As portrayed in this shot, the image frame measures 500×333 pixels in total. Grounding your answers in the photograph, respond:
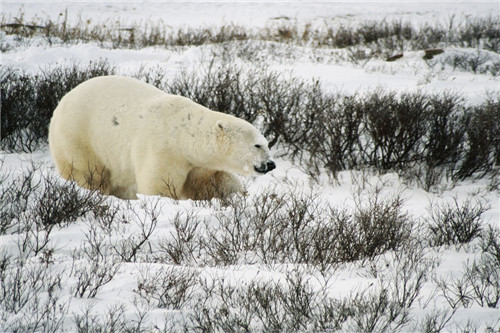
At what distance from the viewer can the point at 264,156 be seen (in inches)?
158

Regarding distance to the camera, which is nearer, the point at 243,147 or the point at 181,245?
the point at 181,245

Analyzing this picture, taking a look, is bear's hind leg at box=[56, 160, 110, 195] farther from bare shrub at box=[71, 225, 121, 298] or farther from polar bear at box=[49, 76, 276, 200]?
bare shrub at box=[71, 225, 121, 298]

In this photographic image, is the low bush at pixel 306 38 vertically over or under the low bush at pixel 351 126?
over

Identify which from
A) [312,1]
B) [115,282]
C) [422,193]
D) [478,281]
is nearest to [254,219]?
[115,282]

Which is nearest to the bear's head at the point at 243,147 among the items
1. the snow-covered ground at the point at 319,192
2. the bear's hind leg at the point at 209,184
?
the bear's hind leg at the point at 209,184

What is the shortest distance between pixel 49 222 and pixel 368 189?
3.34 m

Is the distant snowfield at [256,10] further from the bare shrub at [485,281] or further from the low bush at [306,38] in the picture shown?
the bare shrub at [485,281]

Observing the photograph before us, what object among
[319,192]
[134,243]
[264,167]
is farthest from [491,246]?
[134,243]

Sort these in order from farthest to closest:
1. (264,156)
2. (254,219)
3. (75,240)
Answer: (264,156) → (254,219) → (75,240)

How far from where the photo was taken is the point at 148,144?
4.02 metres

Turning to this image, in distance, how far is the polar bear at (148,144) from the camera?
401cm

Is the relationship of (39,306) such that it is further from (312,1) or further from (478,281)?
(312,1)

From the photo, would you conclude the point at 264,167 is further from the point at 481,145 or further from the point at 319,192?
the point at 481,145

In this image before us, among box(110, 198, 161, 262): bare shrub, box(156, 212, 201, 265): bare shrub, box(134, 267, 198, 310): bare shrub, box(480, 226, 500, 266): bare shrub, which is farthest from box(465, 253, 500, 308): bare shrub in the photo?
box(110, 198, 161, 262): bare shrub
